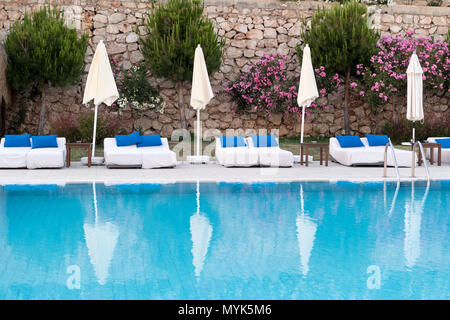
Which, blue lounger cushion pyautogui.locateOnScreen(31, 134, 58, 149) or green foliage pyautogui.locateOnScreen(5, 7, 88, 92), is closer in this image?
blue lounger cushion pyautogui.locateOnScreen(31, 134, 58, 149)

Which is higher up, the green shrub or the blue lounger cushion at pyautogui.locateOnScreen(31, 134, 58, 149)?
the green shrub

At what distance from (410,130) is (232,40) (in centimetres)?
671

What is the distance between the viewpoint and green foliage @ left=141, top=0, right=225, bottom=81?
19.0m

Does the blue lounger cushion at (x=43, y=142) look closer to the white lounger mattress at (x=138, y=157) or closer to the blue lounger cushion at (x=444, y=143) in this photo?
the white lounger mattress at (x=138, y=157)

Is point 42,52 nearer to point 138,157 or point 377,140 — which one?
point 138,157

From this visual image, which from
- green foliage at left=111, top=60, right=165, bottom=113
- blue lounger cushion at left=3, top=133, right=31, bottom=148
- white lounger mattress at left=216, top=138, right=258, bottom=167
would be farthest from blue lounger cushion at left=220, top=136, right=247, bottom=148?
green foliage at left=111, top=60, right=165, bottom=113

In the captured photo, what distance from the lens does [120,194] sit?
9.84 m

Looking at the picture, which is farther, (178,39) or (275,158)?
(178,39)

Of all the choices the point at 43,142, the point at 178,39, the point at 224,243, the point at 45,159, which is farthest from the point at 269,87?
the point at 224,243

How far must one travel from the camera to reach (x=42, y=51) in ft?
59.8

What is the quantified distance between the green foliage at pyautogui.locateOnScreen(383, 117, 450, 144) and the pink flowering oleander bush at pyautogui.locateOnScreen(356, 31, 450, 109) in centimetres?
92

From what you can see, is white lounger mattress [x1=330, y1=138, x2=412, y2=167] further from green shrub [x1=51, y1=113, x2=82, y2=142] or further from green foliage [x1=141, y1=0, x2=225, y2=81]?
green shrub [x1=51, y1=113, x2=82, y2=142]
